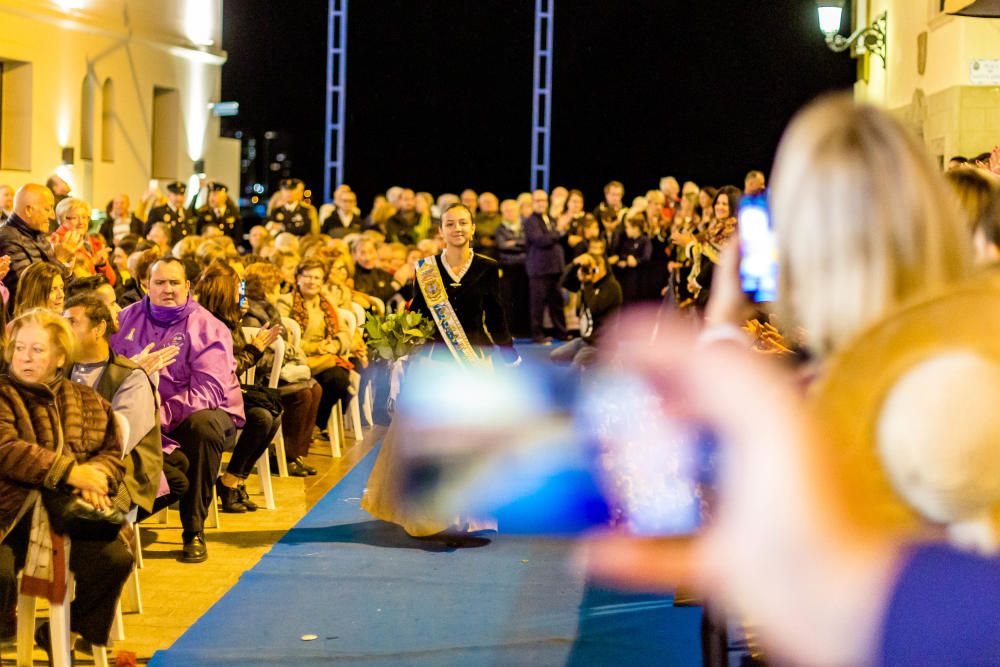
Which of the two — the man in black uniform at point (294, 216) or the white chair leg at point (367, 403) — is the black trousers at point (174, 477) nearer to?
the white chair leg at point (367, 403)

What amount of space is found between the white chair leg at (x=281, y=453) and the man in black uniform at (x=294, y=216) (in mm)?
6395

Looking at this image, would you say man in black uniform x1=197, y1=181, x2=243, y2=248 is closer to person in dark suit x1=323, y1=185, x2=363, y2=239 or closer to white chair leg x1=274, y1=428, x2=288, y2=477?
person in dark suit x1=323, y1=185, x2=363, y2=239

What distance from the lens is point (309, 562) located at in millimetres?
7367

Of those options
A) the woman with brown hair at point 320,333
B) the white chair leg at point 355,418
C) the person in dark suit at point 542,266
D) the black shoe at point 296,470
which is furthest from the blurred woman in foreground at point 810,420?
the person in dark suit at point 542,266

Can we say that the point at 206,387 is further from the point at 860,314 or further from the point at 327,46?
the point at 327,46

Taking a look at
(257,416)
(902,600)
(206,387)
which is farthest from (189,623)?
(902,600)

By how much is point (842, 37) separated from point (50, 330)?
53.1 ft

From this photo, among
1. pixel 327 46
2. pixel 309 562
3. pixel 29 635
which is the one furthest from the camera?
pixel 327 46

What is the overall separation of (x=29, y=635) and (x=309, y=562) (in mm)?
2293

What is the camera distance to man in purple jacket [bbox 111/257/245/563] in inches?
290

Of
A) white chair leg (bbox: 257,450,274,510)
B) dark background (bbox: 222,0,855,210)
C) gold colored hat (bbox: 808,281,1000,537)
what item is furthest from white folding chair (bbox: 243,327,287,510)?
dark background (bbox: 222,0,855,210)

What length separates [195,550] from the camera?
24.0ft

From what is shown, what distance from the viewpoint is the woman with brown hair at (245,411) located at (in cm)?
854

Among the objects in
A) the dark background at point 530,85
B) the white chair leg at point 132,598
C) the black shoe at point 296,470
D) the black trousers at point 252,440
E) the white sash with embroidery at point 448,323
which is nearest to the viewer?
the white chair leg at point 132,598
